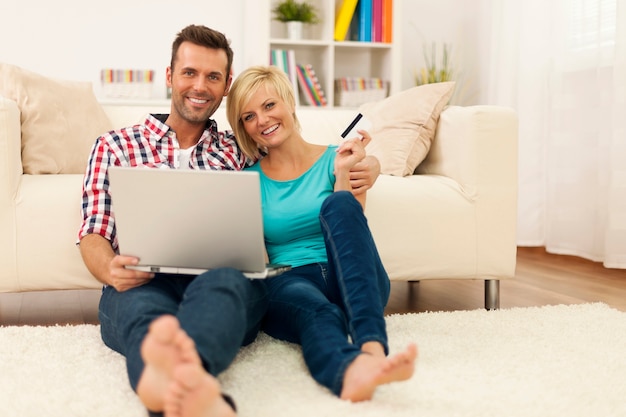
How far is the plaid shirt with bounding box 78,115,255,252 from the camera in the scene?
5.49 ft

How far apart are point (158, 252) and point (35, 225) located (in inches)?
28.7

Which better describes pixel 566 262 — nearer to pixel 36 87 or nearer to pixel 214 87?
pixel 214 87

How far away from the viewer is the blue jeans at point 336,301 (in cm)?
136

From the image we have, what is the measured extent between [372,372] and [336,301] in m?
0.40

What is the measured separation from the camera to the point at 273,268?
1506 mm

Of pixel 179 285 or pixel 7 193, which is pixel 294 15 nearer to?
pixel 7 193

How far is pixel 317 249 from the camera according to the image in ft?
5.75

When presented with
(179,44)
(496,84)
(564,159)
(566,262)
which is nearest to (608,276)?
A: (566,262)

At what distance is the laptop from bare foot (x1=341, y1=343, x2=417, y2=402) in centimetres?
31

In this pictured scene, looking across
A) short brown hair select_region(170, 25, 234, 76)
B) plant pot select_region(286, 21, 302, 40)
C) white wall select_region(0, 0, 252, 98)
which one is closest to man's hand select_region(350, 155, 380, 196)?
short brown hair select_region(170, 25, 234, 76)

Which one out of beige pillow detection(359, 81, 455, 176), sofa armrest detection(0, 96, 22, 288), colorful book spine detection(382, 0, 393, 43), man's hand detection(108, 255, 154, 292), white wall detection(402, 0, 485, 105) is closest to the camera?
man's hand detection(108, 255, 154, 292)

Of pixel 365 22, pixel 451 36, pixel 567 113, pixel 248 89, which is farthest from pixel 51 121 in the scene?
pixel 451 36

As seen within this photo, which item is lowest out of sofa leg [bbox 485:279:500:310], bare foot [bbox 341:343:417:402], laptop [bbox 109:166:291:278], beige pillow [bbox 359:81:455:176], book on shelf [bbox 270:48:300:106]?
sofa leg [bbox 485:279:500:310]

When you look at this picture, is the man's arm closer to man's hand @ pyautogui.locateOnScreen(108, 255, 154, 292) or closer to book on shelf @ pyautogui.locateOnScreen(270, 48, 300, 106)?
man's hand @ pyautogui.locateOnScreen(108, 255, 154, 292)
